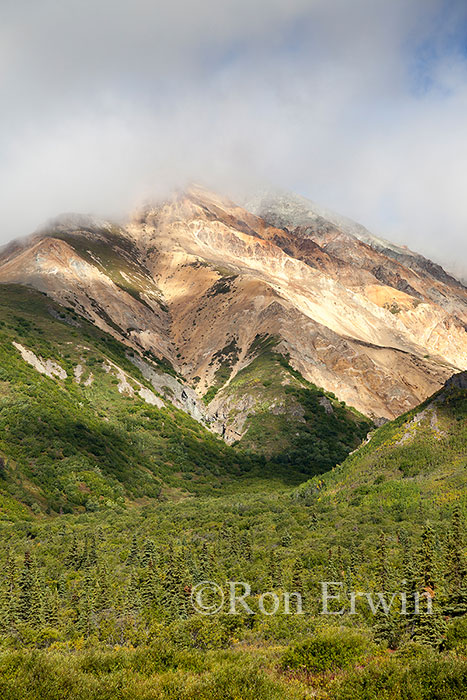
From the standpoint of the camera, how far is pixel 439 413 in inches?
2430

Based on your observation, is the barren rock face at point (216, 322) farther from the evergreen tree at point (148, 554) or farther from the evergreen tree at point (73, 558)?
the evergreen tree at point (73, 558)

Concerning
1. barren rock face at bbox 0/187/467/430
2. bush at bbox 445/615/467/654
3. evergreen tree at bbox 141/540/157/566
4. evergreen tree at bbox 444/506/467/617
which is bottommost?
evergreen tree at bbox 141/540/157/566

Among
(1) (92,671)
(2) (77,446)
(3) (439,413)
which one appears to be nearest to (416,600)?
(1) (92,671)

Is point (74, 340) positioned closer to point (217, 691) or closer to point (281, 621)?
point (281, 621)

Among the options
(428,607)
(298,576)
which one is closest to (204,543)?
(298,576)

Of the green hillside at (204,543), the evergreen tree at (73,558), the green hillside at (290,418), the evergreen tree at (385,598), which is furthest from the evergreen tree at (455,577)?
the green hillside at (290,418)

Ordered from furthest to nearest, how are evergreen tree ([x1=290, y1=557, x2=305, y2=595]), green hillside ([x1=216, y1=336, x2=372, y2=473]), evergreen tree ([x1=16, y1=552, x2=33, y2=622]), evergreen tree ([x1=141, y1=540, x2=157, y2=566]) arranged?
green hillside ([x1=216, y1=336, x2=372, y2=473]), evergreen tree ([x1=141, y1=540, x2=157, y2=566]), evergreen tree ([x1=290, y1=557, x2=305, y2=595]), evergreen tree ([x1=16, y1=552, x2=33, y2=622])

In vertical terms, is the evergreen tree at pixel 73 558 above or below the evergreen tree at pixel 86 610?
above

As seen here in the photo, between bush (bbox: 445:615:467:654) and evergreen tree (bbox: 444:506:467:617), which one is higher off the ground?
evergreen tree (bbox: 444:506:467:617)

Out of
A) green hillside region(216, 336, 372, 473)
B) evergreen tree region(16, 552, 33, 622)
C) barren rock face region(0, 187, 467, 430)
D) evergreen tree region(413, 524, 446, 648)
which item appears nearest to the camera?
evergreen tree region(413, 524, 446, 648)

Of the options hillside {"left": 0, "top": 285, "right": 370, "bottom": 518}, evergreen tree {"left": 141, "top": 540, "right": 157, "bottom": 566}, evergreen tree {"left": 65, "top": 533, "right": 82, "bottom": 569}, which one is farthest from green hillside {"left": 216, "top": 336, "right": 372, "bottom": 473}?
evergreen tree {"left": 65, "top": 533, "right": 82, "bottom": 569}

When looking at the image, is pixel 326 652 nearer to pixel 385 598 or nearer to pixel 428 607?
pixel 428 607

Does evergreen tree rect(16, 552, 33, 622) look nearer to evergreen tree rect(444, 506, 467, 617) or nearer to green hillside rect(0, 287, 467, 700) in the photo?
green hillside rect(0, 287, 467, 700)

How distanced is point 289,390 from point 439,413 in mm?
55203
